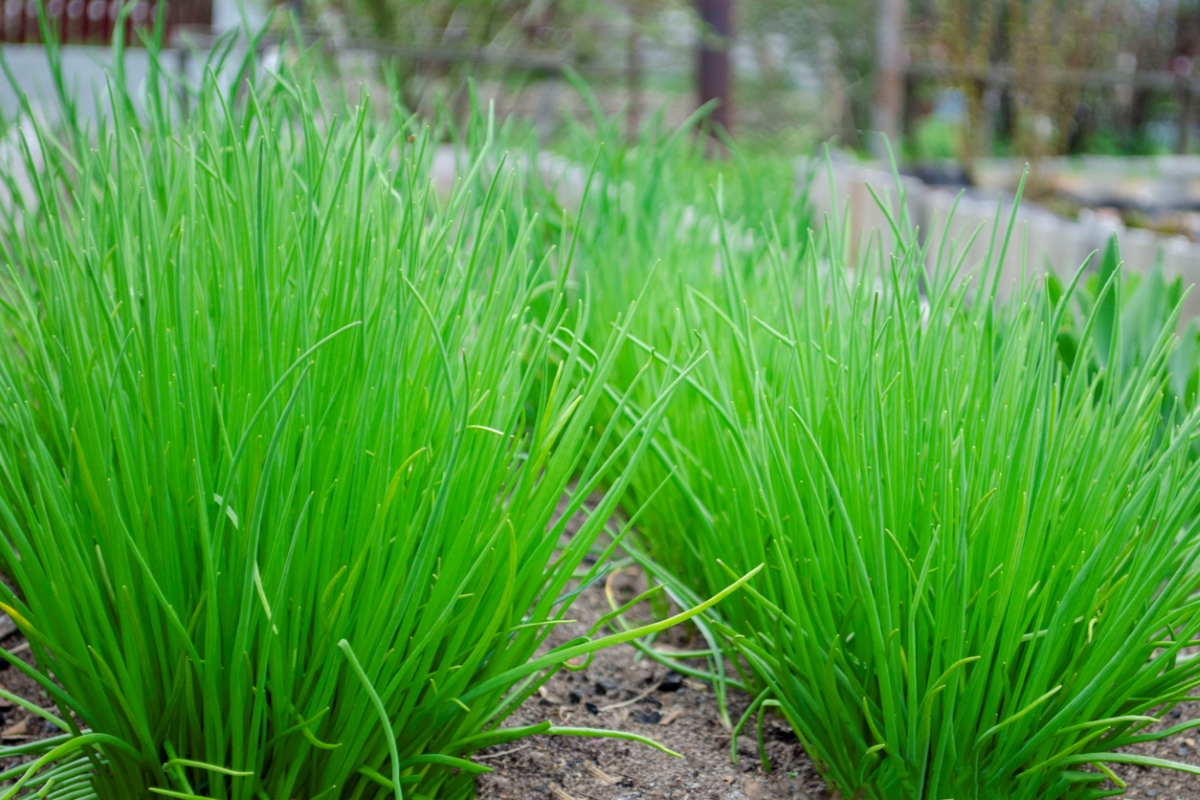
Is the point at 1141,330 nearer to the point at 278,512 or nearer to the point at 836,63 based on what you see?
the point at 278,512

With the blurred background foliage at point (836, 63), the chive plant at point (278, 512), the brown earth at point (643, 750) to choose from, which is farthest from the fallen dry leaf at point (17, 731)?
the blurred background foliage at point (836, 63)

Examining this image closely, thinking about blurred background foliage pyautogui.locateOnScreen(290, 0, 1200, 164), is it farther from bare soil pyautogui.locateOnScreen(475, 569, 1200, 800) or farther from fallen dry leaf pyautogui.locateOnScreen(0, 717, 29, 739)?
fallen dry leaf pyautogui.locateOnScreen(0, 717, 29, 739)

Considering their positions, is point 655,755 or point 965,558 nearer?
point 965,558

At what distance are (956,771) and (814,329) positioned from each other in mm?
451

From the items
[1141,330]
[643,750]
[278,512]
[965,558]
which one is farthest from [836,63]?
[278,512]

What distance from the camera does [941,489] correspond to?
3.17 feet

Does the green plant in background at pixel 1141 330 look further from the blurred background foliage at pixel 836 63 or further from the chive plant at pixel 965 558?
the blurred background foliage at pixel 836 63

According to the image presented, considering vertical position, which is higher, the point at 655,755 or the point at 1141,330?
the point at 1141,330

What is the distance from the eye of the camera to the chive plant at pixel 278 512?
0.84 meters

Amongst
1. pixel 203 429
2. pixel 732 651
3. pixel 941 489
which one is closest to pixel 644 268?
pixel 732 651

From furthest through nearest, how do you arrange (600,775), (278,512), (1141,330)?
1. (1141,330)
2. (600,775)
3. (278,512)

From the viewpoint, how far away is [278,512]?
33.6 inches

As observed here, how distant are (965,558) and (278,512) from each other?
0.55m

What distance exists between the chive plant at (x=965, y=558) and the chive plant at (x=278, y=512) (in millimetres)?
179
